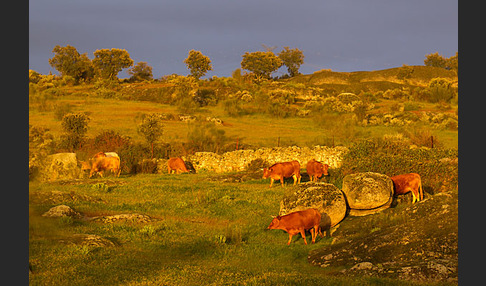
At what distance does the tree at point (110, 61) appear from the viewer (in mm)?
100125

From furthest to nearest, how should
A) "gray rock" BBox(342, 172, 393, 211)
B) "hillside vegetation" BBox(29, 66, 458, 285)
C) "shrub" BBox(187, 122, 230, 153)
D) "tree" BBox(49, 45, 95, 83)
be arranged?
"tree" BBox(49, 45, 95, 83)
"shrub" BBox(187, 122, 230, 153)
"gray rock" BBox(342, 172, 393, 211)
"hillside vegetation" BBox(29, 66, 458, 285)

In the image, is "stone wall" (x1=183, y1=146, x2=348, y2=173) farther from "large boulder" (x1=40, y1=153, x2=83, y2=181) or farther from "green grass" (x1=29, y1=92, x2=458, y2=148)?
"large boulder" (x1=40, y1=153, x2=83, y2=181)

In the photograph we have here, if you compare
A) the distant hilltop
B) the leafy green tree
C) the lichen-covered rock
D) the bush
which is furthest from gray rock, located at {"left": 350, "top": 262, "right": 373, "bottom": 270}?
the distant hilltop

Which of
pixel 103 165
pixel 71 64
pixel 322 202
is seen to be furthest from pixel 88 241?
pixel 71 64

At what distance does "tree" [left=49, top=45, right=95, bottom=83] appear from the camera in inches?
3821

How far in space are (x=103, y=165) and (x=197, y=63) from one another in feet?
259

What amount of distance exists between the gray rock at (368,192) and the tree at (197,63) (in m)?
89.9

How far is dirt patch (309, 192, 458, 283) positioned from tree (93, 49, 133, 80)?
9437 cm

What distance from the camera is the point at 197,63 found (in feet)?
341

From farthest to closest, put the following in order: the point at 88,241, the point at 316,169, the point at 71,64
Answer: the point at 71,64
the point at 316,169
the point at 88,241

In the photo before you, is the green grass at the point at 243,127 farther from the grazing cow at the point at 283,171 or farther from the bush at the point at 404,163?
the grazing cow at the point at 283,171

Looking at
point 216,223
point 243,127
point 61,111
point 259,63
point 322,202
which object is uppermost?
point 259,63

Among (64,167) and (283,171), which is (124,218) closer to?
(283,171)

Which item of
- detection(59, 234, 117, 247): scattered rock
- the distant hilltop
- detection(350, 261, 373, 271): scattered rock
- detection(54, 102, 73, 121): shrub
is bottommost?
detection(350, 261, 373, 271): scattered rock
